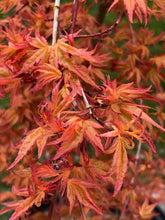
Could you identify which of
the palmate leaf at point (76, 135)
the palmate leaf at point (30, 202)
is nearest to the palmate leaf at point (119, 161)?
the palmate leaf at point (76, 135)

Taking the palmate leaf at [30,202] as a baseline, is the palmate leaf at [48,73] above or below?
above

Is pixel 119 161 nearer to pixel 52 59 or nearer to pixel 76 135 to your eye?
pixel 76 135

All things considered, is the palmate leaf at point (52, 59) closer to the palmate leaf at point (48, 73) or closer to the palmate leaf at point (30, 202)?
the palmate leaf at point (48, 73)

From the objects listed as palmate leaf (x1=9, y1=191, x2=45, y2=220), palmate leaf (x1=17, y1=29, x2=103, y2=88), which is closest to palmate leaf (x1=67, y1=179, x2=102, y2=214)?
palmate leaf (x1=9, y1=191, x2=45, y2=220)

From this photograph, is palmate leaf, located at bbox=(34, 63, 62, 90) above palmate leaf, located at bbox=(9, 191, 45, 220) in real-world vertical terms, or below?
above

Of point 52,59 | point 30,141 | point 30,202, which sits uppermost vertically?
point 52,59

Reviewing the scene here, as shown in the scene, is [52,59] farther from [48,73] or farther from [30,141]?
[30,141]

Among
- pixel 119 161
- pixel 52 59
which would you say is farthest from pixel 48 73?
pixel 119 161

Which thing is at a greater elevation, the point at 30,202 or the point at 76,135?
the point at 76,135

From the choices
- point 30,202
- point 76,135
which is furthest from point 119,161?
point 30,202

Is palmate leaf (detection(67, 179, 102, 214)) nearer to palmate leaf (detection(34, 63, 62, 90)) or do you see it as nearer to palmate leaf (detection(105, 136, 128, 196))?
palmate leaf (detection(105, 136, 128, 196))

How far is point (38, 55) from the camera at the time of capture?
17.8 inches

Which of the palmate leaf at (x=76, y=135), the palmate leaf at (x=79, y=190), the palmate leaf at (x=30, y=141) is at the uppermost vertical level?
the palmate leaf at (x=76, y=135)

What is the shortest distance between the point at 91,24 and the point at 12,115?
38cm
